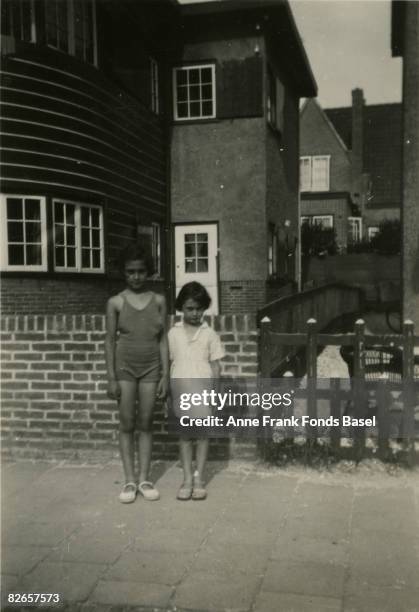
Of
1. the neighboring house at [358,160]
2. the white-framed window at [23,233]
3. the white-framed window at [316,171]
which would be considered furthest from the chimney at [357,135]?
the white-framed window at [23,233]

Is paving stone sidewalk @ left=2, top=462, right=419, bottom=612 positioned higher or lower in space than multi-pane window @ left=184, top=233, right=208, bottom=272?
lower

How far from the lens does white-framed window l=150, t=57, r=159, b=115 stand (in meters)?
13.5

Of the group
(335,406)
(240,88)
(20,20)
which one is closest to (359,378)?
(335,406)

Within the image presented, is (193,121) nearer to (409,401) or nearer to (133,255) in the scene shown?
(133,255)

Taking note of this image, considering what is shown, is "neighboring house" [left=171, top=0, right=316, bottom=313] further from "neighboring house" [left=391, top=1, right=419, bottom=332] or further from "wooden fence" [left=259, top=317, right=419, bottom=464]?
"wooden fence" [left=259, top=317, right=419, bottom=464]

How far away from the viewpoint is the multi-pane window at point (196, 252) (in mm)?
14312

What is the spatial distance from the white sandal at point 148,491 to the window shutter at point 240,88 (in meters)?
10.7

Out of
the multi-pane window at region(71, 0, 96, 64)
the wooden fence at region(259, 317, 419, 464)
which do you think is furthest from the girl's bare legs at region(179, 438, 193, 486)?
the multi-pane window at region(71, 0, 96, 64)

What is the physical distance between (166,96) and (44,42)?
15.8 feet

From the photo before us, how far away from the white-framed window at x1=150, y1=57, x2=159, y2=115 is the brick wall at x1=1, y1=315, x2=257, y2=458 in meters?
9.28

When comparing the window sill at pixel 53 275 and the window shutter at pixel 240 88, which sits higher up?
the window shutter at pixel 240 88

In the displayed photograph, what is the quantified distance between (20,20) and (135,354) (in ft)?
23.5

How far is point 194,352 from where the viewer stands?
4430 mm

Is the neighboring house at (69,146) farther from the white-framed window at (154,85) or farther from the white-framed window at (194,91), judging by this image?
the white-framed window at (194,91)
